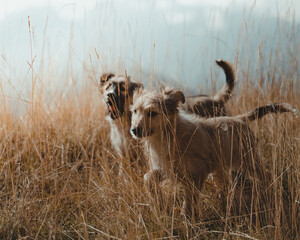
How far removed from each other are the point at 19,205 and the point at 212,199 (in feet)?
5.54

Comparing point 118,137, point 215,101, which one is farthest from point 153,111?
point 215,101

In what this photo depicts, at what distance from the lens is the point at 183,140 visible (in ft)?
10.3

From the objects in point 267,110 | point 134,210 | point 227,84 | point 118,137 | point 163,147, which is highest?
point 227,84

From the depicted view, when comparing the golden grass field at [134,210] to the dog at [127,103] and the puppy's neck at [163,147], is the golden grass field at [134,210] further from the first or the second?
the dog at [127,103]

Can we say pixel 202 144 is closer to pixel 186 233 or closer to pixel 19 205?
pixel 186 233

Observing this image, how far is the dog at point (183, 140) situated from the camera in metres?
2.98

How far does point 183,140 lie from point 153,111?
0.40 metres

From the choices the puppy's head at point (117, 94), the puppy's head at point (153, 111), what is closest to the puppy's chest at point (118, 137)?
the puppy's head at point (117, 94)

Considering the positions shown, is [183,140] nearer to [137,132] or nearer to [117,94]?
[137,132]

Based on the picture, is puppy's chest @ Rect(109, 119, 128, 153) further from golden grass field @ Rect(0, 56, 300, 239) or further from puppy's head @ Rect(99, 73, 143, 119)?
golden grass field @ Rect(0, 56, 300, 239)

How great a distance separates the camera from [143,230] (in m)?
2.54

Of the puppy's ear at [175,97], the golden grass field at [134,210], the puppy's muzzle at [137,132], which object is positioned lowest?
the golden grass field at [134,210]

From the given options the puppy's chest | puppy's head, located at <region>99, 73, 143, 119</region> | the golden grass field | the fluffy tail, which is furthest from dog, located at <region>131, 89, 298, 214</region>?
the fluffy tail

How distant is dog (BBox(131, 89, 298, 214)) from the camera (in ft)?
9.78
